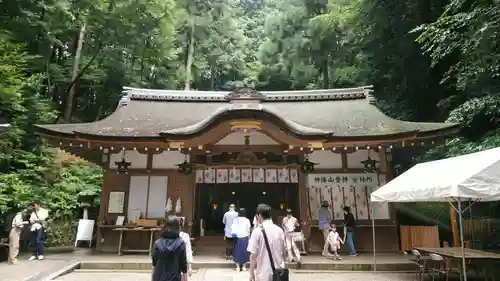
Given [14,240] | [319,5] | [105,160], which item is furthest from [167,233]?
[319,5]

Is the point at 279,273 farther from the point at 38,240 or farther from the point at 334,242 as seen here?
the point at 38,240

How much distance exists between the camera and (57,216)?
12.8m

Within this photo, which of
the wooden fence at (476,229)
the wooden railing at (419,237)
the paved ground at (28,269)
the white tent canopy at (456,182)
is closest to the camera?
the white tent canopy at (456,182)

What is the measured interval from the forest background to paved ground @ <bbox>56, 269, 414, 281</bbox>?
11.2ft

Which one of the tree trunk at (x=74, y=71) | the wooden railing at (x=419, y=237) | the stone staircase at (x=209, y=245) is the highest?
the tree trunk at (x=74, y=71)

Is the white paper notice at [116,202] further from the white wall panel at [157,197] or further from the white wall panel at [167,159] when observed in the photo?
the white wall panel at [167,159]

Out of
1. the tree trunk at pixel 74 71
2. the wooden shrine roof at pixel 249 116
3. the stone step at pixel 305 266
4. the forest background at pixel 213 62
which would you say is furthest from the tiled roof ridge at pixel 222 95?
the stone step at pixel 305 266

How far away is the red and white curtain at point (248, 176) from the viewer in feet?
34.6

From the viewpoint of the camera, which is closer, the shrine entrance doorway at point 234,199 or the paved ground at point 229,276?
the paved ground at point 229,276

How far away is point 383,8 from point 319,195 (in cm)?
1004

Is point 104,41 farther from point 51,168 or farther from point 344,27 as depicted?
point 344,27

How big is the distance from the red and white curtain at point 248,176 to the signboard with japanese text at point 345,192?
25.1 inches

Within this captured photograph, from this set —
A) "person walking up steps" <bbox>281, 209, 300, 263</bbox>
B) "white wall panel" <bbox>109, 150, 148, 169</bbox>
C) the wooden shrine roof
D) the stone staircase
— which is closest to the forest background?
the wooden shrine roof

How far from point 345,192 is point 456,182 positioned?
5517mm
